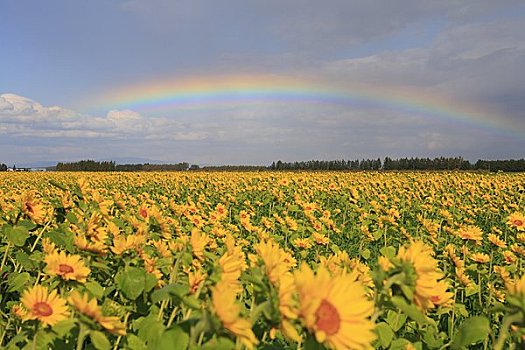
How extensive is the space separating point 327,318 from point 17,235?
2263 mm

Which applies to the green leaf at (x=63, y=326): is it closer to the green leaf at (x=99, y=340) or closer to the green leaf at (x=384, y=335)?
the green leaf at (x=99, y=340)

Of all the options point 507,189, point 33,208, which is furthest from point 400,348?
point 507,189

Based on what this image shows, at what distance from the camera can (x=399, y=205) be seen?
14.8 metres

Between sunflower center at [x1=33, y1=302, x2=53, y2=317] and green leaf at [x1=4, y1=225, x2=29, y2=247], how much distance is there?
1084mm

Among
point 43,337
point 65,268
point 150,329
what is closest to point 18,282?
point 65,268

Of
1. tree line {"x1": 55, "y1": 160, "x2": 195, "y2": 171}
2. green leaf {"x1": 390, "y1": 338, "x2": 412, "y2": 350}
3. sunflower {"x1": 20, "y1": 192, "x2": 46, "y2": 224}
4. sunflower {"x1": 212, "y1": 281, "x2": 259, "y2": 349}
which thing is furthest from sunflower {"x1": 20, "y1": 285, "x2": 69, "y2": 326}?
tree line {"x1": 55, "y1": 160, "x2": 195, "y2": 171}

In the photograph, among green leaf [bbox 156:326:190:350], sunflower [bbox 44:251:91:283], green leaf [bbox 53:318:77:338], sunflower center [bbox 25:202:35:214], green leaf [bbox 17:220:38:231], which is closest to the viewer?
green leaf [bbox 156:326:190:350]

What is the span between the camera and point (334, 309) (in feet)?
4.34

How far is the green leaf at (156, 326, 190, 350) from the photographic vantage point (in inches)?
59.3

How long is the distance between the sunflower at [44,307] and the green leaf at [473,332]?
163cm

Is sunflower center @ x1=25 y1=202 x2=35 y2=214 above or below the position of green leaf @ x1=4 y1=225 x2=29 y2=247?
above

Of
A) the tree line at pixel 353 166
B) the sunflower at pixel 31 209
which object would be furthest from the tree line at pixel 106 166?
the sunflower at pixel 31 209

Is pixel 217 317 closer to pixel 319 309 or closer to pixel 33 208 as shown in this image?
pixel 319 309

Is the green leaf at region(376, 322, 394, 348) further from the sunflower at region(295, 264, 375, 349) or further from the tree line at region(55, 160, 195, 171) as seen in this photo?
the tree line at region(55, 160, 195, 171)
